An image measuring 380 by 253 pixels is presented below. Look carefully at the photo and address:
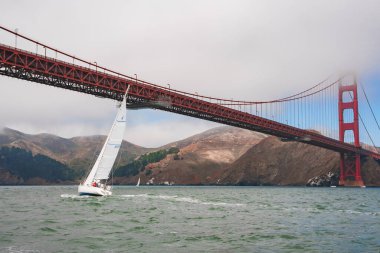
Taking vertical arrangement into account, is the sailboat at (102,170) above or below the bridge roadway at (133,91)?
below

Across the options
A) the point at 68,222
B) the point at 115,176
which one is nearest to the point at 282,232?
the point at 68,222

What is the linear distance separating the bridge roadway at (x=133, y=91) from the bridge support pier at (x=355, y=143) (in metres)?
3.09

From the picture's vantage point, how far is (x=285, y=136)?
88688 mm

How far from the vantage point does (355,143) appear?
94688mm

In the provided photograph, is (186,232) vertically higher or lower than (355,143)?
lower

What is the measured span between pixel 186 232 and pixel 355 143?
83852mm

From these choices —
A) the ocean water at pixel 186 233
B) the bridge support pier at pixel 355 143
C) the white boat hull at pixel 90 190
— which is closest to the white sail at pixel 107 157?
the white boat hull at pixel 90 190

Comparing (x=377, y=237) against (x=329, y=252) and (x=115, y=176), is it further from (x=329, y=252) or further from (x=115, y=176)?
(x=115, y=176)

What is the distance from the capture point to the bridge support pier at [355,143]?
94.7 meters

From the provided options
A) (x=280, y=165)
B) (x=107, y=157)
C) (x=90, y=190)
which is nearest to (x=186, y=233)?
(x=90, y=190)

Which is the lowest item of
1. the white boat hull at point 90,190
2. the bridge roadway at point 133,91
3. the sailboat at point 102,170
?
the white boat hull at point 90,190

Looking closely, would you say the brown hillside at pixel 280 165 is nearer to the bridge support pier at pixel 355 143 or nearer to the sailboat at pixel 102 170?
the bridge support pier at pixel 355 143

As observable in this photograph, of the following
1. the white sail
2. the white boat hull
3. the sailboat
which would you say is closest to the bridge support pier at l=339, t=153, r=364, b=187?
the white sail

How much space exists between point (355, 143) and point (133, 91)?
4954 cm
